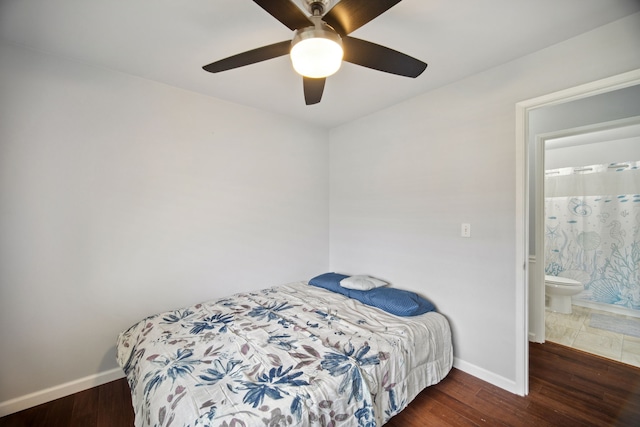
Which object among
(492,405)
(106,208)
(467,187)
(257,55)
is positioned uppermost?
(257,55)

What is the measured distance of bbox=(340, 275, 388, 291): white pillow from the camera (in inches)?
97.9

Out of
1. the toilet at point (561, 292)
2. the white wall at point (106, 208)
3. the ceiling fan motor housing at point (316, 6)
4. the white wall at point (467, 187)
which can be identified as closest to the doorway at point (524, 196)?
the white wall at point (467, 187)

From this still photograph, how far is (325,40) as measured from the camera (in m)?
1.11

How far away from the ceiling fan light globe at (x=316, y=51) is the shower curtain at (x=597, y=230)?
442 centimetres

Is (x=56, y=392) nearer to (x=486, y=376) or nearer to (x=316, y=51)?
(x=316, y=51)

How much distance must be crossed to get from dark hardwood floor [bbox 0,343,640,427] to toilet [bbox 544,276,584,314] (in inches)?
48.8

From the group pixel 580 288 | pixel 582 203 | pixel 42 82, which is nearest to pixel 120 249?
pixel 42 82

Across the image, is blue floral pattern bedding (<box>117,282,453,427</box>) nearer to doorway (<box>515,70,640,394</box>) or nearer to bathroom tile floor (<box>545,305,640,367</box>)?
doorway (<box>515,70,640,394</box>)

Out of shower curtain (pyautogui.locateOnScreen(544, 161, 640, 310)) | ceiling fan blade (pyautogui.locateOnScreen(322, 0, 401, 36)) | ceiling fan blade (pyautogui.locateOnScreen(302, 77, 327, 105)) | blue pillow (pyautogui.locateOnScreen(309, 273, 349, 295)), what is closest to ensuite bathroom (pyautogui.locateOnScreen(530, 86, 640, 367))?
shower curtain (pyautogui.locateOnScreen(544, 161, 640, 310))

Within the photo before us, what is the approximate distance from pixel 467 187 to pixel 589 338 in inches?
91.3

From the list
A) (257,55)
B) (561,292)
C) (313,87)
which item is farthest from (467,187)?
(561,292)

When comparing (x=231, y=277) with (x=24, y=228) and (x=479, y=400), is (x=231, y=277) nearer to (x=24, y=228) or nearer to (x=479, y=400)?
(x=24, y=228)

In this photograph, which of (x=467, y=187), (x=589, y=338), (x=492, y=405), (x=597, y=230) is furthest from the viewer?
(x=597, y=230)

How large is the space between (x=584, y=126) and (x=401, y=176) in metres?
Answer: 1.77
